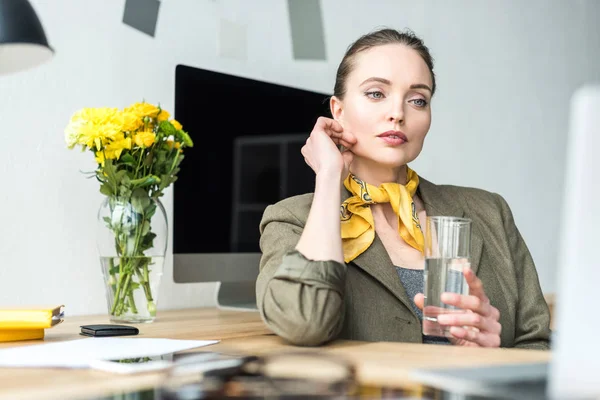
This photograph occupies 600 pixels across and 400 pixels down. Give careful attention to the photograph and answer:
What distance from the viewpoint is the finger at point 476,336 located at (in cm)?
117

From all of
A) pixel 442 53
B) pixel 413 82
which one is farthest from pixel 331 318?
pixel 442 53

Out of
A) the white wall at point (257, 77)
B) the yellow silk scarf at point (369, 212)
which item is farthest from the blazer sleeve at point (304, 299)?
the white wall at point (257, 77)

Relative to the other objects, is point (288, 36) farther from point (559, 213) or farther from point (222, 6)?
point (559, 213)

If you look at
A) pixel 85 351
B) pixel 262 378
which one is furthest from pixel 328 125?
pixel 262 378

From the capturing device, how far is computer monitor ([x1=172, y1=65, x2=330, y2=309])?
5.78 ft

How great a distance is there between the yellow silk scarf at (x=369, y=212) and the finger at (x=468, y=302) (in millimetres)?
297

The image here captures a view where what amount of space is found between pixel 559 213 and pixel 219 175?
2.27 m

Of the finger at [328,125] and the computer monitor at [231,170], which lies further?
the computer monitor at [231,170]

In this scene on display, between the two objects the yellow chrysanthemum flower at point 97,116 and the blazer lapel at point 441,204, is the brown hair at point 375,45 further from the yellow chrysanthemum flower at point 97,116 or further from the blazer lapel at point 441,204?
the yellow chrysanthemum flower at point 97,116

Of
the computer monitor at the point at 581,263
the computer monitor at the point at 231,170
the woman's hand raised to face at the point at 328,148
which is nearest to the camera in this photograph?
the computer monitor at the point at 581,263

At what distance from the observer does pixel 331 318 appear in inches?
46.8

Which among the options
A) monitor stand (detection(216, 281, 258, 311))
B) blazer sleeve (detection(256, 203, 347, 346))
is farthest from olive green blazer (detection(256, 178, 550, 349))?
monitor stand (detection(216, 281, 258, 311))

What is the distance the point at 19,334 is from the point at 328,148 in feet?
2.10

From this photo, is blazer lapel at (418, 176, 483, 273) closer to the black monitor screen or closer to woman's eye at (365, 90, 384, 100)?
woman's eye at (365, 90, 384, 100)
